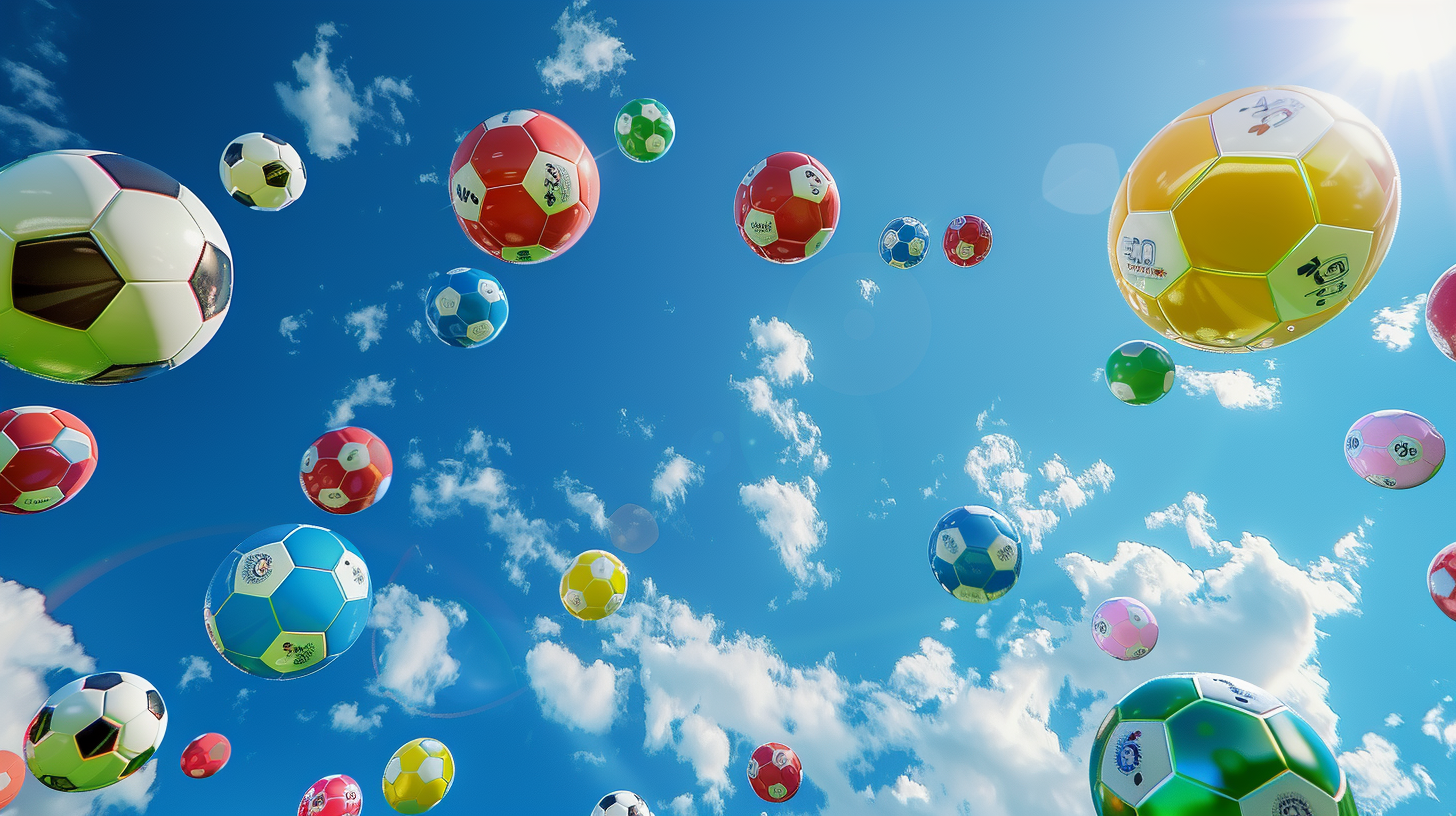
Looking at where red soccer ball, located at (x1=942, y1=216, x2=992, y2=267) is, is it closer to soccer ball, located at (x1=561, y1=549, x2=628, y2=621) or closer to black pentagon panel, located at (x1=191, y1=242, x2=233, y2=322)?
soccer ball, located at (x1=561, y1=549, x2=628, y2=621)

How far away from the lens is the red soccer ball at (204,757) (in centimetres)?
879

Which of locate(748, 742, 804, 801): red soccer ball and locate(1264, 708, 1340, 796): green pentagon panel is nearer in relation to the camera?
locate(1264, 708, 1340, 796): green pentagon panel

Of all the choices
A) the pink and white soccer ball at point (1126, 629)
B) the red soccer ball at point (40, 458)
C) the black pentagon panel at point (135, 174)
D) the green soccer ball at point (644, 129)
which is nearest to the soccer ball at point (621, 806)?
the pink and white soccer ball at point (1126, 629)

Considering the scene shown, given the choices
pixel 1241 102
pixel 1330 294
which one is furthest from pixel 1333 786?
pixel 1241 102

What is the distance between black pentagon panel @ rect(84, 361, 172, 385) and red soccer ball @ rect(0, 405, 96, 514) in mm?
5113

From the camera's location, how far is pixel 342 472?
298 inches

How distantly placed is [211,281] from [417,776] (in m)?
8.83

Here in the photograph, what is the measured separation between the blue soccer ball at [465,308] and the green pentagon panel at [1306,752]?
387 inches

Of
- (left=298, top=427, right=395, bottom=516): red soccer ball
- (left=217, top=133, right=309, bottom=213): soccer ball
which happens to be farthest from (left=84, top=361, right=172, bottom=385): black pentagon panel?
(left=217, top=133, right=309, bottom=213): soccer ball

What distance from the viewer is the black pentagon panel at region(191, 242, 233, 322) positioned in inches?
152

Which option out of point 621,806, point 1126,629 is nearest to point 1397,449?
point 1126,629

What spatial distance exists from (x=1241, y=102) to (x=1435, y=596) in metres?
8.52

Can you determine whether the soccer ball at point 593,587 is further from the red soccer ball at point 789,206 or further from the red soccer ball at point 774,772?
the red soccer ball at point 789,206

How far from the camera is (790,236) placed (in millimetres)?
7184
